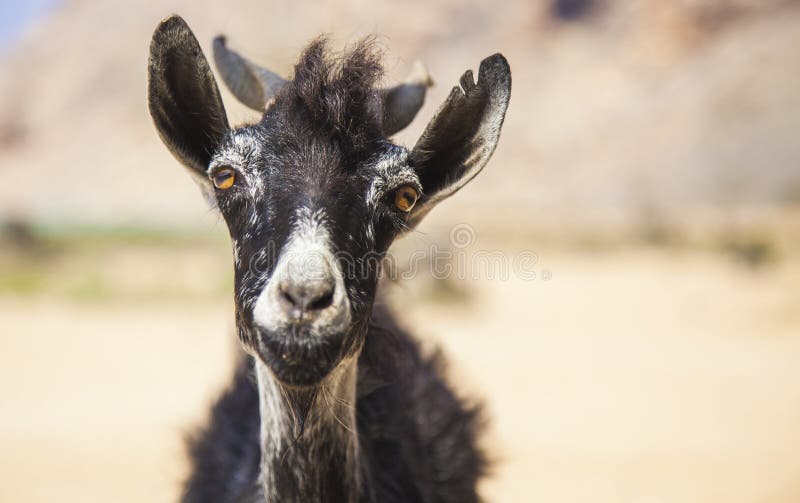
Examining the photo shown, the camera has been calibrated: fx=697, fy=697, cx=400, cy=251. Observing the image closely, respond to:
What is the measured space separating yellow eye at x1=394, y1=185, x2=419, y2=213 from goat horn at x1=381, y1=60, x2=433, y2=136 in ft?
2.98

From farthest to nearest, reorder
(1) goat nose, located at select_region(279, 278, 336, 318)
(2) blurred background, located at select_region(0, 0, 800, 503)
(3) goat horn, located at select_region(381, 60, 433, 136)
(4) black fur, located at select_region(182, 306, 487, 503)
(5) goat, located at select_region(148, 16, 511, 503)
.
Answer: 1. (2) blurred background, located at select_region(0, 0, 800, 503)
2. (3) goat horn, located at select_region(381, 60, 433, 136)
3. (4) black fur, located at select_region(182, 306, 487, 503)
4. (5) goat, located at select_region(148, 16, 511, 503)
5. (1) goat nose, located at select_region(279, 278, 336, 318)

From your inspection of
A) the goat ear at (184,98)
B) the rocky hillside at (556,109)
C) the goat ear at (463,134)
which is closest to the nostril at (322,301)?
the goat ear at (463,134)

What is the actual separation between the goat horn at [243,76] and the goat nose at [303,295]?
7.38 feet

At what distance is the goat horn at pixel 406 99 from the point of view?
4.37 meters

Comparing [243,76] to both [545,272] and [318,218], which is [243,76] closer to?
[318,218]

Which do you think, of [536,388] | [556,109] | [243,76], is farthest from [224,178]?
[556,109]

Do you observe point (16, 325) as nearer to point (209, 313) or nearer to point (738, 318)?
point (209, 313)

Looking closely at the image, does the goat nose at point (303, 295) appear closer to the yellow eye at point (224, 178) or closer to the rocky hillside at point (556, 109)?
the yellow eye at point (224, 178)

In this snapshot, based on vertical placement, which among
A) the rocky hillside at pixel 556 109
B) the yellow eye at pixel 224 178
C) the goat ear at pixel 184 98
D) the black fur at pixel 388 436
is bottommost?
the black fur at pixel 388 436

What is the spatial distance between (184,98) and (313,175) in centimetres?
87

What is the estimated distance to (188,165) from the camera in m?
3.48

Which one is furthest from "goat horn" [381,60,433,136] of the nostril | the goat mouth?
the goat mouth

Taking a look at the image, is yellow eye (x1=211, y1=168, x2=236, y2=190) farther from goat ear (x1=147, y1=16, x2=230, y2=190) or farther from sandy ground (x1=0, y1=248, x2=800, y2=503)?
sandy ground (x1=0, y1=248, x2=800, y2=503)

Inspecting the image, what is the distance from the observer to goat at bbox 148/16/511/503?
9.25ft
